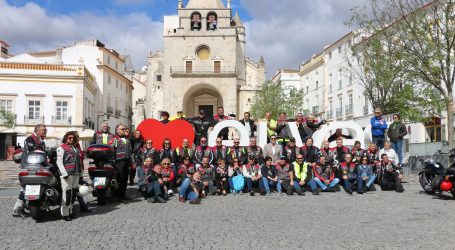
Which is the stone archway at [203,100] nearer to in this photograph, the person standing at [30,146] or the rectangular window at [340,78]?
the rectangular window at [340,78]

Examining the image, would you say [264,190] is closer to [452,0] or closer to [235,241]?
[235,241]

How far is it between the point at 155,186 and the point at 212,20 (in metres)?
48.7

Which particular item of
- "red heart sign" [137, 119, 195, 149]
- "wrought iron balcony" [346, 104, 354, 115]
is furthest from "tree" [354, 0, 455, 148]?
"wrought iron balcony" [346, 104, 354, 115]

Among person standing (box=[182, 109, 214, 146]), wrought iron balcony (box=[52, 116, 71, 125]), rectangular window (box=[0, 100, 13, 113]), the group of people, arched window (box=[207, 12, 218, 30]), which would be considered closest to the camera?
the group of people

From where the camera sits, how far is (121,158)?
1044cm

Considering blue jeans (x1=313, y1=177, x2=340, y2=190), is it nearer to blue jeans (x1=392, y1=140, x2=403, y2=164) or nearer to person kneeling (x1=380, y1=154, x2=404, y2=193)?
person kneeling (x1=380, y1=154, x2=404, y2=193)

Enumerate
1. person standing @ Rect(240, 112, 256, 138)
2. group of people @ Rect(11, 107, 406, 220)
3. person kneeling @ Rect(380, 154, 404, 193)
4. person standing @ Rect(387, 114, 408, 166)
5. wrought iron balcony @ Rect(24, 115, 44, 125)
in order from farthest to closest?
wrought iron balcony @ Rect(24, 115, 44, 125), person standing @ Rect(240, 112, 256, 138), person standing @ Rect(387, 114, 408, 166), person kneeling @ Rect(380, 154, 404, 193), group of people @ Rect(11, 107, 406, 220)

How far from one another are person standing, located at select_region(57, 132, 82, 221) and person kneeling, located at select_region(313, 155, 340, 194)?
615 centimetres

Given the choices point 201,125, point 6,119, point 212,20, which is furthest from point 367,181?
point 212,20

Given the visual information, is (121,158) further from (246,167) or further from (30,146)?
(246,167)

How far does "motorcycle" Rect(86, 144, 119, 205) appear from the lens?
9258 millimetres

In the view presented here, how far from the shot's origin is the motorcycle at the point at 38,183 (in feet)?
24.6

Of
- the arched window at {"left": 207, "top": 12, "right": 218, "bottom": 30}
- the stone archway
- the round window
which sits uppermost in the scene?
the arched window at {"left": 207, "top": 12, "right": 218, "bottom": 30}

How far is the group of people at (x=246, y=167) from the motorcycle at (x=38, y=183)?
2463 mm
